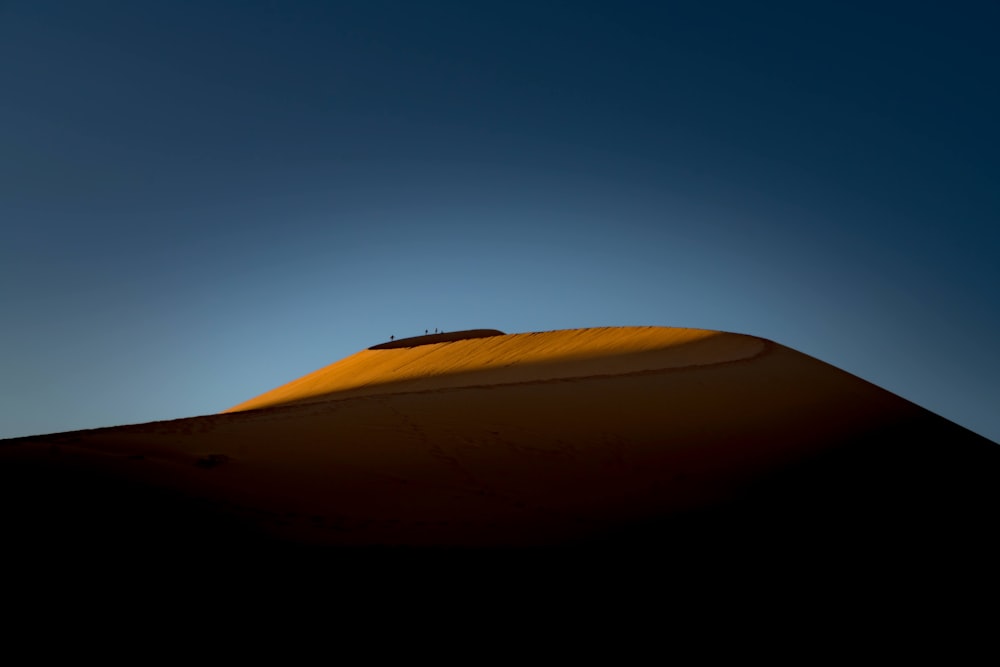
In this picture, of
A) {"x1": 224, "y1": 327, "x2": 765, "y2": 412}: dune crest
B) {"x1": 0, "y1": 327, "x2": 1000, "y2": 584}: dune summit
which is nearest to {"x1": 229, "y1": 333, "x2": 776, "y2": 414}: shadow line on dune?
{"x1": 224, "y1": 327, "x2": 765, "y2": 412}: dune crest

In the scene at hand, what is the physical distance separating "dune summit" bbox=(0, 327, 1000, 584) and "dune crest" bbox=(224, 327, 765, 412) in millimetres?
4579

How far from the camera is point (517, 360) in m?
21.0

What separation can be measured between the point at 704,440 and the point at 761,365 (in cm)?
653

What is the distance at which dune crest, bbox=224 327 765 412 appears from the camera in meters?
16.6

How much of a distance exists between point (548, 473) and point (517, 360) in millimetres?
14312

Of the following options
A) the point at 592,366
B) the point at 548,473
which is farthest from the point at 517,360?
the point at 548,473

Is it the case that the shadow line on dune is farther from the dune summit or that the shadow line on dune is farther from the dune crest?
the dune summit

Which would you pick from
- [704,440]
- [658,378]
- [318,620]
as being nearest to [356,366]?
[658,378]

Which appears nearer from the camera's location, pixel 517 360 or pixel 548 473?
pixel 548 473

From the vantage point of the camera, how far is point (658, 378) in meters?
11.9

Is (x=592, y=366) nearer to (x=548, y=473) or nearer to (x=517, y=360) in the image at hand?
(x=517, y=360)

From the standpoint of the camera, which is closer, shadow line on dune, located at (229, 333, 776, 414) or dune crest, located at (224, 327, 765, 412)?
shadow line on dune, located at (229, 333, 776, 414)

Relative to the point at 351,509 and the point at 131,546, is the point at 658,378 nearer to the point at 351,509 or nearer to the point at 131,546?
the point at 351,509

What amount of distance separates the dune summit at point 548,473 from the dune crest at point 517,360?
180 inches
